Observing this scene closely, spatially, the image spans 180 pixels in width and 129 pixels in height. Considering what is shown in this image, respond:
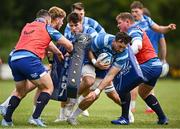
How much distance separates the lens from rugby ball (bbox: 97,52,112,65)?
41.9 ft

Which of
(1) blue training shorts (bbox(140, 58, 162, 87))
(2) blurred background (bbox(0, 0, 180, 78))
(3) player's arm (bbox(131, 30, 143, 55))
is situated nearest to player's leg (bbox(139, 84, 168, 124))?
(1) blue training shorts (bbox(140, 58, 162, 87))

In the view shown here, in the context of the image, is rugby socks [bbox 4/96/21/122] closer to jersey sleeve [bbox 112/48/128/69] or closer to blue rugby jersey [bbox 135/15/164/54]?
jersey sleeve [bbox 112/48/128/69]

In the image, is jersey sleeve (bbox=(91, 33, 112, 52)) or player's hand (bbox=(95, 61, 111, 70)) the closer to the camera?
jersey sleeve (bbox=(91, 33, 112, 52))

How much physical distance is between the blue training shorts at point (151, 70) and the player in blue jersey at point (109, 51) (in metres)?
0.72

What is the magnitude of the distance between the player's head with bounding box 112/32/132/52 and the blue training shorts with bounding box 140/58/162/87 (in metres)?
0.91

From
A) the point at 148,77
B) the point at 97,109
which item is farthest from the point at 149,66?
the point at 97,109

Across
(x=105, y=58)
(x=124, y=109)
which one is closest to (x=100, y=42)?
(x=105, y=58)

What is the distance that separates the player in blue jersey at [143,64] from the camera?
42.9ft

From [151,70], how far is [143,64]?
188mm

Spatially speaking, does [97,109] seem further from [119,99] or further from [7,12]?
[7,12]

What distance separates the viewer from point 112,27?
48312 mm

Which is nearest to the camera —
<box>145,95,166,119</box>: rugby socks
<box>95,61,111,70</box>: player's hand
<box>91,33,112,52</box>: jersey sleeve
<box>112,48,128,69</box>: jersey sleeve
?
<box>112,48,128,69</box>: jersey sleeve

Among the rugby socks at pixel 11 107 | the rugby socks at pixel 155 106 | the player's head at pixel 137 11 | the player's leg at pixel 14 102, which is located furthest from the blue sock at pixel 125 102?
the player's head at pixel 137 11

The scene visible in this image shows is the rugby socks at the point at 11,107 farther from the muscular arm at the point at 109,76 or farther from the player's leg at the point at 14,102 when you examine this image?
the muscular arm at the point at 109,76
